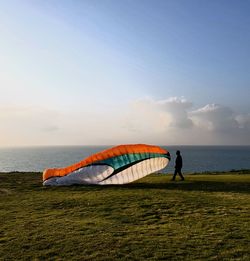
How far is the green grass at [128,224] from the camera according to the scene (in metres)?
10.5

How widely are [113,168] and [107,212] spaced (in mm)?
8752

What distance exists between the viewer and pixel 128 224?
45.4ft

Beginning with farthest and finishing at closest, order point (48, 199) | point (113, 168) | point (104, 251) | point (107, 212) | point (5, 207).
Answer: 1. point (113, 168)
2. point (48, 199)
3. point (5, 207)
4. point (107, 212)
5. point (104, 251)

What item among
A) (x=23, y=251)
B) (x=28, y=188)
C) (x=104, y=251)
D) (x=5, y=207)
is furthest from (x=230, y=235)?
(x=28, y=188)

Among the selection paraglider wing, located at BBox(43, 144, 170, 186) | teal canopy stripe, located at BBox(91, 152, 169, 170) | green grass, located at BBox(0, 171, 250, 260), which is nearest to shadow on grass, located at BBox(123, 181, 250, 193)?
green grass, located at BBox(0, 171, 250, 260)

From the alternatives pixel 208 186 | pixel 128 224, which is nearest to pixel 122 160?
pixel 208 186

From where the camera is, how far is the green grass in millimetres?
10473

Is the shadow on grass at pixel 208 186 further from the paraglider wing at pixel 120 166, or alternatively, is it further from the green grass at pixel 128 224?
the paraglider wing at pixel 120 166

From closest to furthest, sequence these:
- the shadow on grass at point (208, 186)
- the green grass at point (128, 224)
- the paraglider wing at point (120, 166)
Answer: the green grass at point (128, 224) → the shadow on grass at point (208, 186) → the paraglider wing at point (120, 166)

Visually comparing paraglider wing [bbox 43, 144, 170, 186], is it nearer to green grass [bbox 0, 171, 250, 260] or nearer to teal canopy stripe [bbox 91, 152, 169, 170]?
teal canopy stripe [bbox 91, 152, 169, 170]

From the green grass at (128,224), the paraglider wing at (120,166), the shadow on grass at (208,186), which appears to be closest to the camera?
the green grass at (128,224)

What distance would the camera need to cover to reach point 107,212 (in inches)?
640

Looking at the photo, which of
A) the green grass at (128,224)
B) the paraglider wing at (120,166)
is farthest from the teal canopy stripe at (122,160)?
the green grass at (128,224)

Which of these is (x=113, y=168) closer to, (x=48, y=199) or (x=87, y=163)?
(x=87, y=163)
